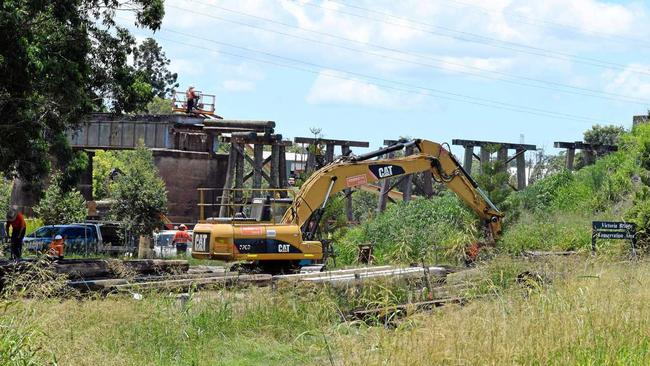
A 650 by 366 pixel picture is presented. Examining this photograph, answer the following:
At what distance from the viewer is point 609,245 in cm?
2045

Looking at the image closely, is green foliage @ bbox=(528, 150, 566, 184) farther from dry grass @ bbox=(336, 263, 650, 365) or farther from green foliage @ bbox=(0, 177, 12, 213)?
dry grass @ bbox=(336, 263, 650, 365)

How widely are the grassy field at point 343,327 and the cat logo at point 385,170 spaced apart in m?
9.25

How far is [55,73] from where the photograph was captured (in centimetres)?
2167

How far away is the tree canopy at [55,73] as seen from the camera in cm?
2089

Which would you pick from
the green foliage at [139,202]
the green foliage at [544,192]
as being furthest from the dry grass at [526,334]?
the green foliage at [544,192]

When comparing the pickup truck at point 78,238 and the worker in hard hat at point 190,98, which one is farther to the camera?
the worker in hard hat at point 190,98

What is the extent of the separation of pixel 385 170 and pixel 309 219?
2474 millimetres

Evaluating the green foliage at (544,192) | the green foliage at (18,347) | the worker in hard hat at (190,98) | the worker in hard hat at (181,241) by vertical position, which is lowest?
the worker in hard hat at (181,241)

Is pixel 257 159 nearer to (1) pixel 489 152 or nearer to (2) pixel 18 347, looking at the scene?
(1) pixel 489 152

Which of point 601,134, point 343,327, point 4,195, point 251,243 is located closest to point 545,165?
point 601,134

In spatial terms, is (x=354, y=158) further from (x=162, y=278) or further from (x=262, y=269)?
(x=162, y=278)

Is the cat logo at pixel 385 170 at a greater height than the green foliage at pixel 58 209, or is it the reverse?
the cat logo at pixel 385 170

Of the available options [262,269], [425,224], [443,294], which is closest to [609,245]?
[443,294]

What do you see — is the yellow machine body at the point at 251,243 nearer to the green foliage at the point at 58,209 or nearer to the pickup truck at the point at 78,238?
the pickup truck at the point at 78,238
